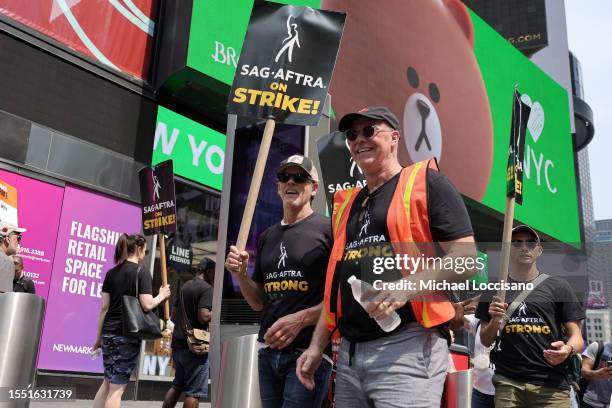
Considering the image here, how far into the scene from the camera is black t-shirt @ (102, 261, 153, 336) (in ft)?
19.6

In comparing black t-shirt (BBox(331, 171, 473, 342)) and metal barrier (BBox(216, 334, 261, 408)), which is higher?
black t-shirt (BBox(331, 171, 473, 342))

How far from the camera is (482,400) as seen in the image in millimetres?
4977

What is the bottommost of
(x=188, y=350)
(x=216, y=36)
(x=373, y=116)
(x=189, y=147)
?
(x=188, y=350)

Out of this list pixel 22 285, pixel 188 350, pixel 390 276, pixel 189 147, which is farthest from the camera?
pixel 189 147

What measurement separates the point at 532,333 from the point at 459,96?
69.6ft

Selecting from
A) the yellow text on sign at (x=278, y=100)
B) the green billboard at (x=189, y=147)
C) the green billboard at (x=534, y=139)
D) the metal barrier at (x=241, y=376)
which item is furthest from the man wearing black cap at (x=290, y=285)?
the green billboard at (x=534, y=139)

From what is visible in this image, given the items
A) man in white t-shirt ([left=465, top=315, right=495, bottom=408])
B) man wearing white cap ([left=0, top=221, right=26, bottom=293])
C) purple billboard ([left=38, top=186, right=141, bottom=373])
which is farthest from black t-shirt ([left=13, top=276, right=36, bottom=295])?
man in white t-shirt ([left=465, top=315, right=495, bottom=408])

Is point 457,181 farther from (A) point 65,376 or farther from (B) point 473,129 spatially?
(A) point 65,376

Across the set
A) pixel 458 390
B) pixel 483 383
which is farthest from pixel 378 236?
pixel 483 383

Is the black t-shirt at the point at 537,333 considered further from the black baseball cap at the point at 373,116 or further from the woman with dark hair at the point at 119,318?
the woman with dark hair at the point at 119,318

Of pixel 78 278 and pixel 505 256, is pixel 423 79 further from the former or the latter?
pixel 505 256

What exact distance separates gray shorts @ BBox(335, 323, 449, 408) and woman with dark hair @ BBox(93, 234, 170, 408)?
373 centimetres

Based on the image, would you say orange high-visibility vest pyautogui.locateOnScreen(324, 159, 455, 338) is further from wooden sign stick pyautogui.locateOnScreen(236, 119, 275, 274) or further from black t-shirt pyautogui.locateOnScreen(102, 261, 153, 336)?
black t-shirt pyautogui.locateOnScreen(102, 261, 153, 336)

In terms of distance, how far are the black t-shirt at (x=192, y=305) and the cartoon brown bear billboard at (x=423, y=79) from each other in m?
11.6
